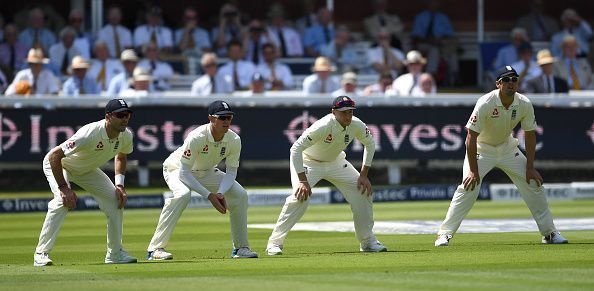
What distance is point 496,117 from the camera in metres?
11.3

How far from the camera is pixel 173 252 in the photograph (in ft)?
38.0

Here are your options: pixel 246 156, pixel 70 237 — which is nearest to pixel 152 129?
pixel 246 156

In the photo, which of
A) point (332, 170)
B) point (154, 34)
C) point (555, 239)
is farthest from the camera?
point (154, 34)

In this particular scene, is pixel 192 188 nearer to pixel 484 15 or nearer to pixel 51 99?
pixel 51 99

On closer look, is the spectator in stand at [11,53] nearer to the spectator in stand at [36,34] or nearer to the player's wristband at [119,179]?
the spectator in stand at [36,34]

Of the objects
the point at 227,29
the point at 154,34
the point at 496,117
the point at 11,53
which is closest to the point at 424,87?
the point at 227,29

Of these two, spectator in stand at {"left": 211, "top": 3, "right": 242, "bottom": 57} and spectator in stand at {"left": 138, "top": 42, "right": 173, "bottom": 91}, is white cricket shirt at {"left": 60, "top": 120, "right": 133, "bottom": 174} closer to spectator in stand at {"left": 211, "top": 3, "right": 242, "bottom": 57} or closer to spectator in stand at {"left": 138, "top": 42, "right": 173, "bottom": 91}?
spectator in stand at {"left": 138, "top": 42, "right": 173, "bottom": 91}

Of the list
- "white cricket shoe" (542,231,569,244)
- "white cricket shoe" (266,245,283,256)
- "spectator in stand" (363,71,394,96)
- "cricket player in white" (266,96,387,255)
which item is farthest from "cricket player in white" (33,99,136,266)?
"spectator in stand" (363,71,394,96)

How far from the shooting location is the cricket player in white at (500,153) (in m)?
11.2

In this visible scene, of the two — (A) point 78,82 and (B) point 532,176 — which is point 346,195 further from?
(A) point 78,82

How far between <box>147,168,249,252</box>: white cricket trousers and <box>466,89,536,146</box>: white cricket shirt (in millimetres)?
2174

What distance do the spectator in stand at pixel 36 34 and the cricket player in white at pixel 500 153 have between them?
11.5 meters

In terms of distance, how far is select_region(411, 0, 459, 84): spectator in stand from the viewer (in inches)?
886

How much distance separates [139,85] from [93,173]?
850 centimetres
